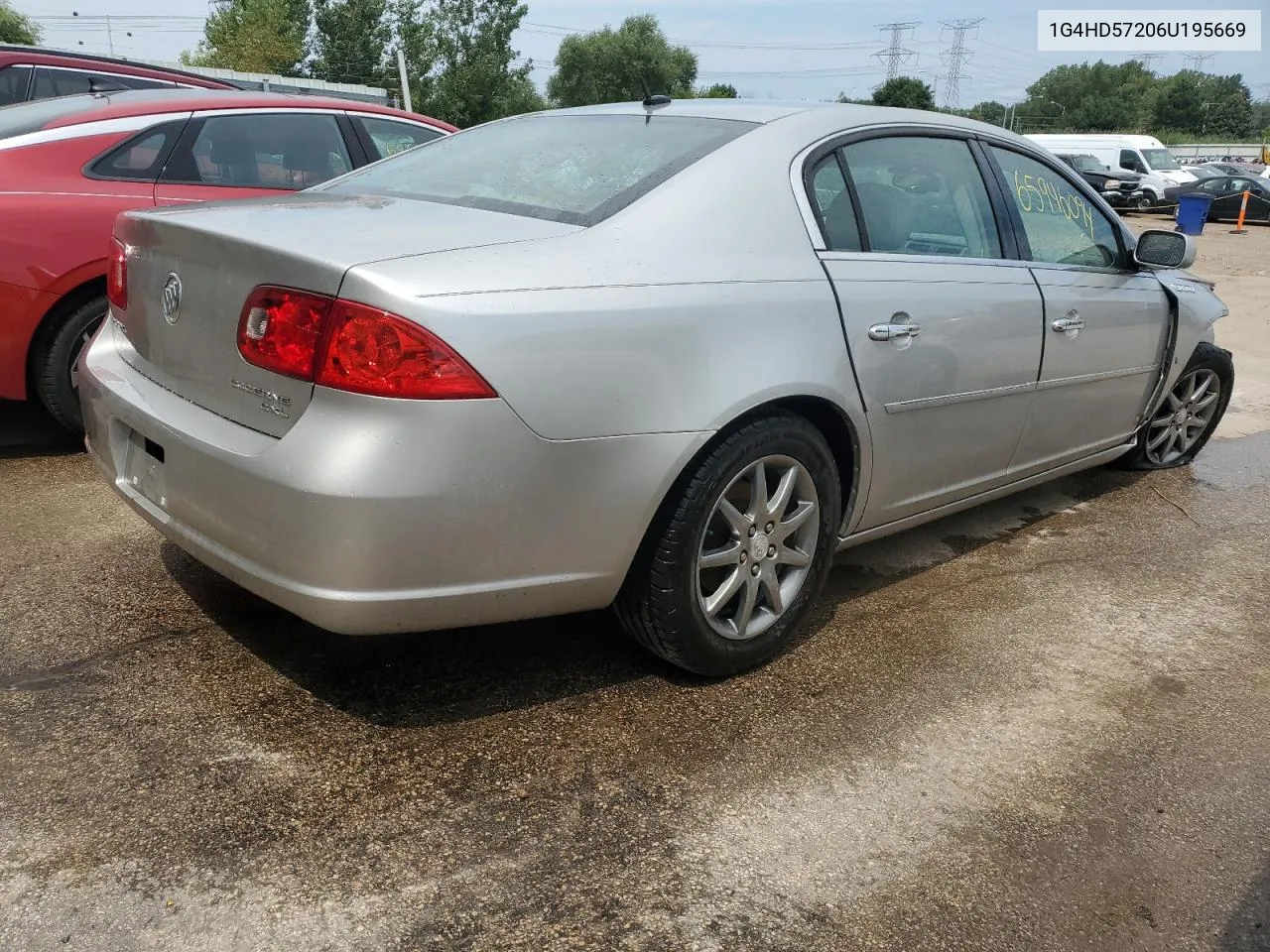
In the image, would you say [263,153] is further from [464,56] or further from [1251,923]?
[464,56]

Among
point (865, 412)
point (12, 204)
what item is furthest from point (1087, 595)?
point (12, 204)

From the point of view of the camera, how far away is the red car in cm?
401

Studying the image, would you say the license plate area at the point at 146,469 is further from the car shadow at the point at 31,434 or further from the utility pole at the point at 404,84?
the utility pole at the point at 404,84

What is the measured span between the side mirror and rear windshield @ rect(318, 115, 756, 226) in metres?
2.04

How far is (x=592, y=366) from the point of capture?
2270 mm

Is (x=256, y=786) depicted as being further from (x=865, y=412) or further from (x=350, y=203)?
(x=865, y=412)

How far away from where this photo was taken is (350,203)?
272 centimetres

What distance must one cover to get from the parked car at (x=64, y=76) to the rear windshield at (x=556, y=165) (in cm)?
492

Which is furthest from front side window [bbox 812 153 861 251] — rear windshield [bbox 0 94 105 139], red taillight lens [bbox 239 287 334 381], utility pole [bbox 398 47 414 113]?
utility pole [bbox 398 47 414 113]

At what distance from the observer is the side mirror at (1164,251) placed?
4.05 meters

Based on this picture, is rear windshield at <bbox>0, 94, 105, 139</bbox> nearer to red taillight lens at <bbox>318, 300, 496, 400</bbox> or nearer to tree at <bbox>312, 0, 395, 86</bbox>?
red taillight lens at <bbox>318, 300, 496, 400</bbox>

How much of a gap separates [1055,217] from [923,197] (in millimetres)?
845

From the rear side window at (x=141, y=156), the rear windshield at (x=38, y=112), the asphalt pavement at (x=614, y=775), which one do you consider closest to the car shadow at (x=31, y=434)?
the asphalt pavement at (x=614, y=775)

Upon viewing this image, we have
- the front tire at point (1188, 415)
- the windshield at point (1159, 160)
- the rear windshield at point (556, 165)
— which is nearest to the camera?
the rear windshield at point (556, 165)
